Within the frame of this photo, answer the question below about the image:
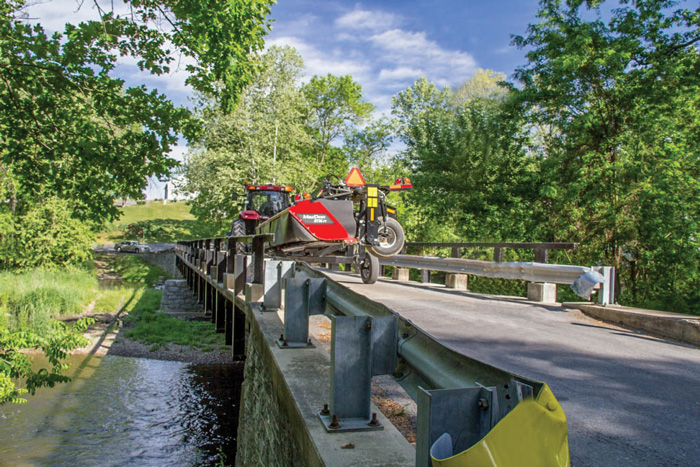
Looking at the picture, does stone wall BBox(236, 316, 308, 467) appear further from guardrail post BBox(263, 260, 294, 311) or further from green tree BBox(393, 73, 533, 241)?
green tree BBox(393, 73, 533, 241)

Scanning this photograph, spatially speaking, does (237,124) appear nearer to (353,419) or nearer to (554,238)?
(554,238)

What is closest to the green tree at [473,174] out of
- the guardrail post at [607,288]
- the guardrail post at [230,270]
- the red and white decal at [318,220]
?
the guardrail post at [607,288]

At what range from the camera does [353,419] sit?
8.51ft

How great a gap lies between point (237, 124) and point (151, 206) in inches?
2551

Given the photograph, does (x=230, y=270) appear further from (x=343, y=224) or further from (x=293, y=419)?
(x=293, y=419)

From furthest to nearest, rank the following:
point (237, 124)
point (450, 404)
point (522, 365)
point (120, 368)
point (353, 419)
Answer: point (237, 124) → point (120, 368) → point (522, 365) → point (353, 419) → point (450, 404)

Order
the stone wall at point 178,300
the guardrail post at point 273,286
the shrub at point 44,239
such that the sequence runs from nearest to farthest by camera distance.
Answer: the guardrail post at point 273,286, the stone wall at point 178,300, the shrub at point 44,239

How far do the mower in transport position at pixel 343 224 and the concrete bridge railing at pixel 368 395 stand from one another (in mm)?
4746

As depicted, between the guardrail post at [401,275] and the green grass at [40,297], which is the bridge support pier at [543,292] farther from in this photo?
the green grass at [40,297]

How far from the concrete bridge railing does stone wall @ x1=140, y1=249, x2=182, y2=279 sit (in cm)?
3777

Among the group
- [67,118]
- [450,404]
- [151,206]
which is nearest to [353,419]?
[450,404]

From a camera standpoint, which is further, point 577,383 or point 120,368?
point 120,368

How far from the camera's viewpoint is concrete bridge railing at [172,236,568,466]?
1344 millimetres

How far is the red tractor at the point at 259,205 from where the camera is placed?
16.0 metres
